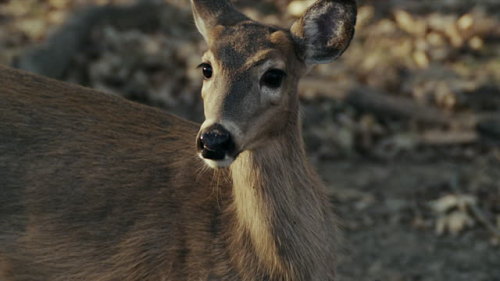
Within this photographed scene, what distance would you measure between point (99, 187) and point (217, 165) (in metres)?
0.99

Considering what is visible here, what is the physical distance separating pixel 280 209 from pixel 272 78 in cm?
70

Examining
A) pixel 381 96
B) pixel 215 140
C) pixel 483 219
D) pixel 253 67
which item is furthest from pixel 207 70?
pixel 381 96

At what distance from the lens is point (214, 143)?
4566 millimetres

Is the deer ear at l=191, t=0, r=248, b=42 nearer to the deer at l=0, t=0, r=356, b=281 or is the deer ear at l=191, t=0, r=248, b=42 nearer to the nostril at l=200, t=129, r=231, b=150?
the deer at l=0, t=0, r=356, b=281

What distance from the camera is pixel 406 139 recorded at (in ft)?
28.4

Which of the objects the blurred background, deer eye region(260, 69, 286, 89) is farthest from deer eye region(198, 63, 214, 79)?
the blurred background

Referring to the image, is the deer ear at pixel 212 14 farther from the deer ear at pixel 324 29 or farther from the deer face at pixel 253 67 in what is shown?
the deer ear at pixel 324 29

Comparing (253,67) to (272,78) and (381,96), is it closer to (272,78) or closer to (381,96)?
(272,78)

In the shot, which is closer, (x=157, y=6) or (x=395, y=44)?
(x=395, y=44)

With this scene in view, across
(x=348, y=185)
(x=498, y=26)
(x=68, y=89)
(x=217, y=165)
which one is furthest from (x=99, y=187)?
(x=498, y=26)

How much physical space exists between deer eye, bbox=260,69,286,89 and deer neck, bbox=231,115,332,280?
0.93 feet

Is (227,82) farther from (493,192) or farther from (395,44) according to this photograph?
(395,44)

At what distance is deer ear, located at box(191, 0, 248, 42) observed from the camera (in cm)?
548

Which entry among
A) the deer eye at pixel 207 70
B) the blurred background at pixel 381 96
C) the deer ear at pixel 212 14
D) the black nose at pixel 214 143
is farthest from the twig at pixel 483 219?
the black nose at pixel 214 143
